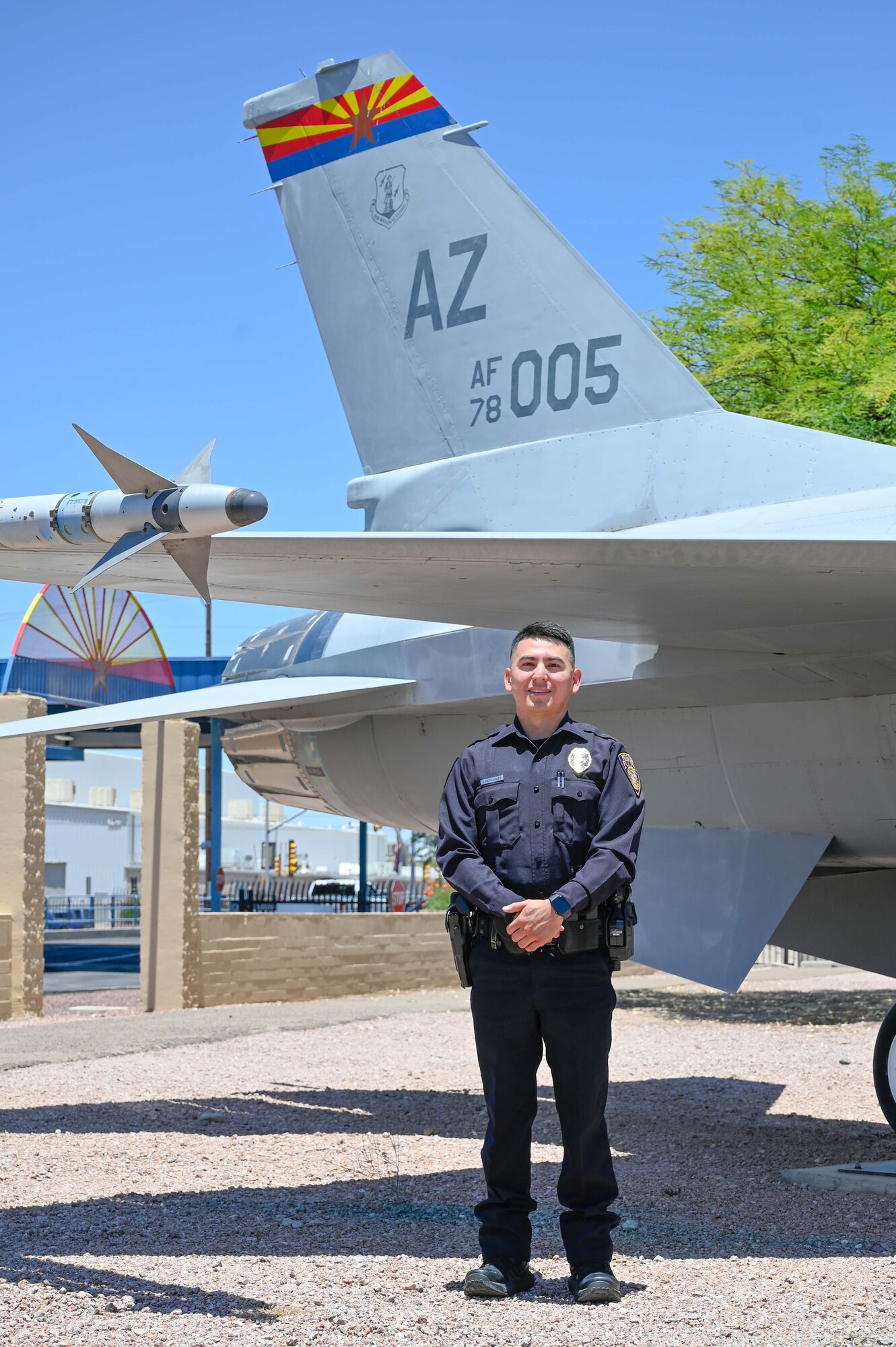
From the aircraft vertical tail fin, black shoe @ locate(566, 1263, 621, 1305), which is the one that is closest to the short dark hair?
black shoe @ locate(566, 1263, 621, 1305)

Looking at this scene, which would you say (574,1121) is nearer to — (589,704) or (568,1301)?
(568,1301)

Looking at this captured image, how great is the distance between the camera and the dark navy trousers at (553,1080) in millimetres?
3881

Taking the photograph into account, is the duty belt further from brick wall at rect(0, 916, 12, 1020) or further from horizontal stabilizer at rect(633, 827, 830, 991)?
brick wall at rect(0, 916, 12, 1020)

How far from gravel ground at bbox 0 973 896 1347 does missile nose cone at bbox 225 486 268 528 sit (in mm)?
2330

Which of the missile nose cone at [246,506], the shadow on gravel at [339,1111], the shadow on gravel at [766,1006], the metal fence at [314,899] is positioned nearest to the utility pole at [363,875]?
the metal fence at [314,899]

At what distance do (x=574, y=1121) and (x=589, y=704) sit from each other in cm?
323

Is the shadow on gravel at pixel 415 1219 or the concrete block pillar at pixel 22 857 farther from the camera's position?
the concrete block pillar at pixel 22 857

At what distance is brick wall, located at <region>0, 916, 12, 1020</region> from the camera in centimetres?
1345

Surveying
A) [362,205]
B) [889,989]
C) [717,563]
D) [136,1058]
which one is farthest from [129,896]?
[717,563]

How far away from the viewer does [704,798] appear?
6.56 m

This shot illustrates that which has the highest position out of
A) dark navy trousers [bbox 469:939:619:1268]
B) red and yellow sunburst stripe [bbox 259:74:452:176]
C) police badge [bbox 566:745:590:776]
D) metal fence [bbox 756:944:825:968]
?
red and yellow sunburst stripe [bbox 259:74:452:176]

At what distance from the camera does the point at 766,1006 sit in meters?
15.7

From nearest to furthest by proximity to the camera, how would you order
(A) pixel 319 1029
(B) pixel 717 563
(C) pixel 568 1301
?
(C) pixel 568 1301 → (B) pixel 717 563 → (A) pixel 319 1029

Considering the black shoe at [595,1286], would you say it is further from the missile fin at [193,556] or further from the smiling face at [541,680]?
the missile fin at [193,556]
